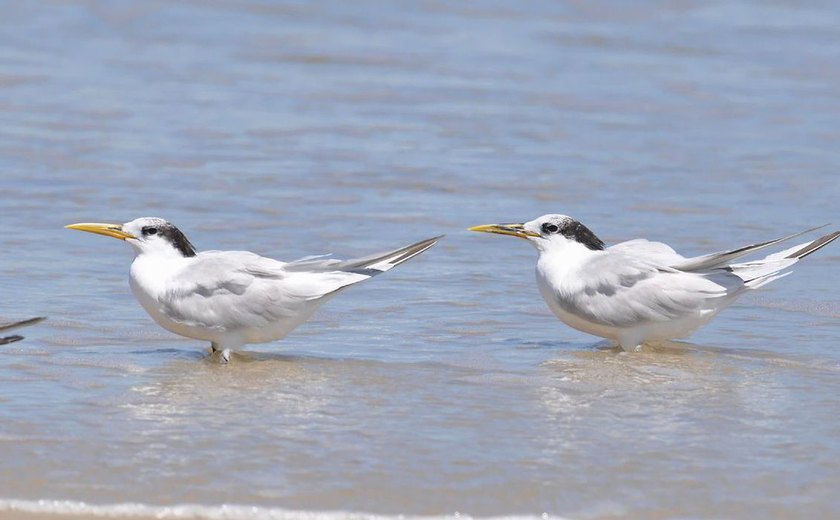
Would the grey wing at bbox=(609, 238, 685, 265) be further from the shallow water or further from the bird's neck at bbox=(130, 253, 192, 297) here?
the bird's neck at bbox=(130, 253, 192, 297)

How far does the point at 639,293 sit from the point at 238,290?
1822 mm

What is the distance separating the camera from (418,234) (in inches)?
388

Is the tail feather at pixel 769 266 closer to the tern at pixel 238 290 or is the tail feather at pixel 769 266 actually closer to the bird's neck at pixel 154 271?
the tern at pixel 238 290

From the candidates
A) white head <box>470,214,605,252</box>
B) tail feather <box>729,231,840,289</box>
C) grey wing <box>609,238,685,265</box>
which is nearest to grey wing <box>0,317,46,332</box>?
white head <box>470,214,605,252</box>

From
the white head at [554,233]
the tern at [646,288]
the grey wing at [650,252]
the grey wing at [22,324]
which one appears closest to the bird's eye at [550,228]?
the white head at [554,233]

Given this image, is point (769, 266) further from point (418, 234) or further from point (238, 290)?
point (418, 234)

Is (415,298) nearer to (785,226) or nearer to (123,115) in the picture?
(785,226)

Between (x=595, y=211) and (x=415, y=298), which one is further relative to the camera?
(x=595, y=211)

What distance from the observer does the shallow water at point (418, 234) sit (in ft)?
17.8

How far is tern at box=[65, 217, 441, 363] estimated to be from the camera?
7109 mm

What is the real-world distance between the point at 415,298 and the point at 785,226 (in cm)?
282

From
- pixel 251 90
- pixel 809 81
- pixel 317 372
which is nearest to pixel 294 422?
pixel 317 372

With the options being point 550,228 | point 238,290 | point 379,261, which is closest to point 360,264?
point 379,261

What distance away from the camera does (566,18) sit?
17.8 meters
